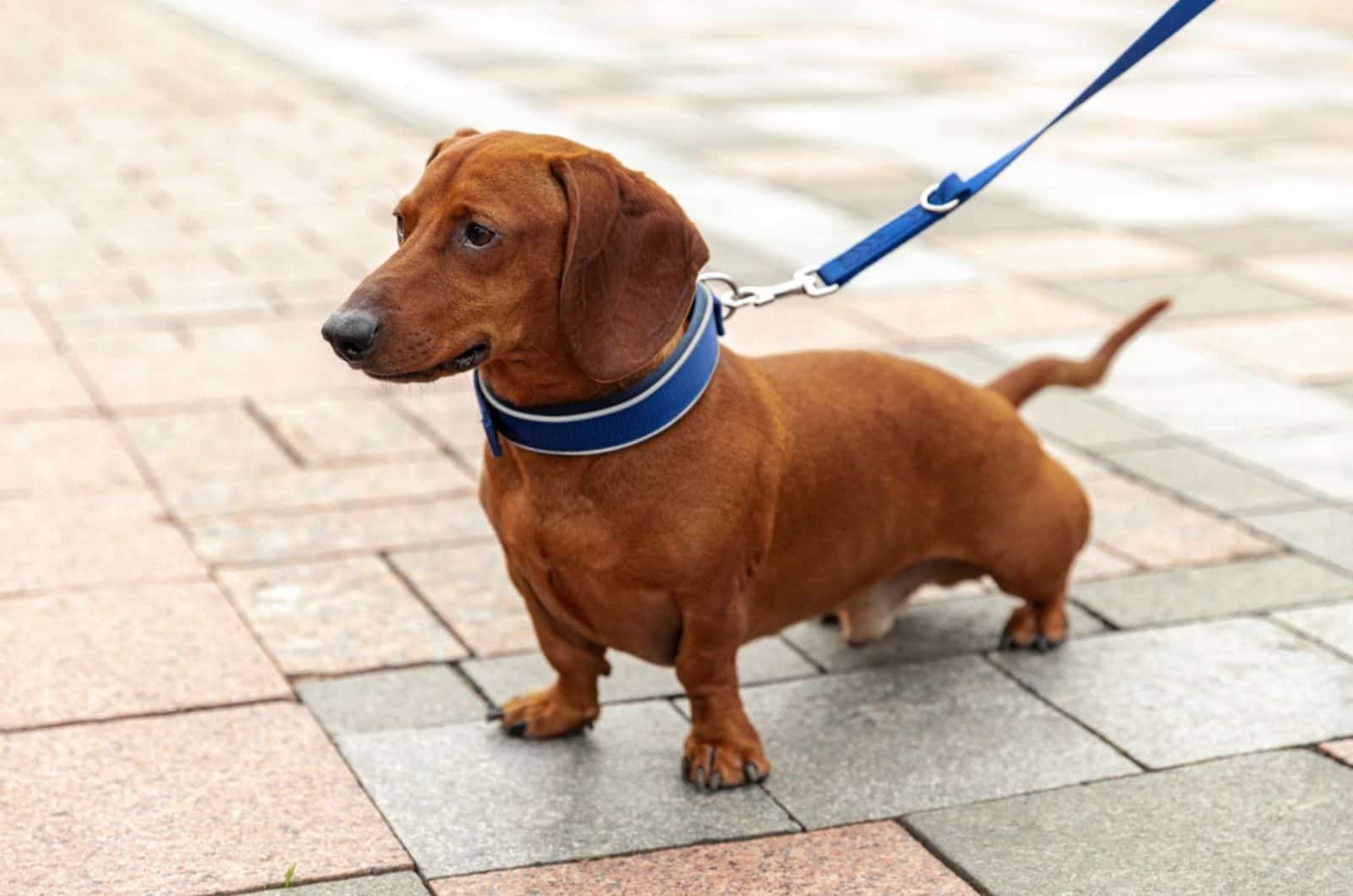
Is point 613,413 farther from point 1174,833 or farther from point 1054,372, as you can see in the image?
point 1054,372

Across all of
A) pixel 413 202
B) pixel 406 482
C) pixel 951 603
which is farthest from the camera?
pixel 406 482

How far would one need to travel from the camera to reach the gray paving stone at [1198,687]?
362cm

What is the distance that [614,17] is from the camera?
51.8ft

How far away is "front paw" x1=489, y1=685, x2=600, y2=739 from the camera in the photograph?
361 cm

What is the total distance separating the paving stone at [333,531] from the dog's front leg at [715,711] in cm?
143

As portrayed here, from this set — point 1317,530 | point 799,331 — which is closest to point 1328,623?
point 1317,530

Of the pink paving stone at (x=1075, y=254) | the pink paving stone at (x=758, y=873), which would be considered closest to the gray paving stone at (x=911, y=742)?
the pink paving stone at (x=758, y=873)

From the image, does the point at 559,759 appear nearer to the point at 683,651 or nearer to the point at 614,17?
the point at 683,651

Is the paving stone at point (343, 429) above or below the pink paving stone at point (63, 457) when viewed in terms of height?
above

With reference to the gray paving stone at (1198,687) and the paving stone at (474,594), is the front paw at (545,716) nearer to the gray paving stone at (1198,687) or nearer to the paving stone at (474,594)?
the paving stone at (474,594)

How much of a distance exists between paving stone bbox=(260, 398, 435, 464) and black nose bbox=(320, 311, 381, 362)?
8.12 feet

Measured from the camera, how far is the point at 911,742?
3.63 m

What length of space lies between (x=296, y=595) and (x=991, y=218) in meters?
4.94

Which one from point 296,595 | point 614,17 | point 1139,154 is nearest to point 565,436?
point 296,595
